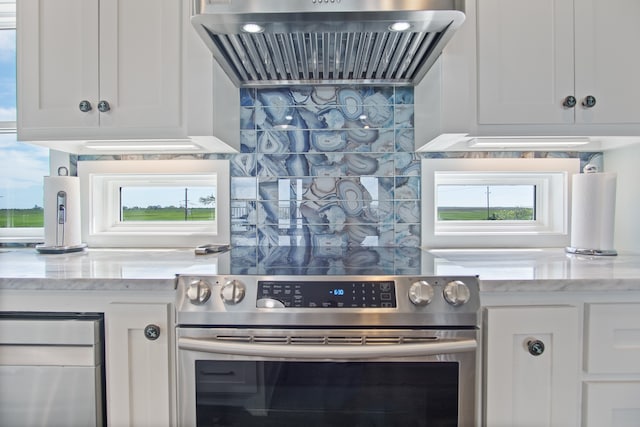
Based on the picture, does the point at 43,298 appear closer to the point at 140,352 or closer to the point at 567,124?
the point at 140,352

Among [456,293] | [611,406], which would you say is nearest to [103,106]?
[456,293]

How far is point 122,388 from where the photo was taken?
979 mm

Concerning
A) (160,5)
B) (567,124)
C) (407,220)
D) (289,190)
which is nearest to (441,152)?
(407,220)

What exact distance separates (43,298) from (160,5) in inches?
42.2

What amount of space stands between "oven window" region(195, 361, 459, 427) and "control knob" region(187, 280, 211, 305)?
0.62 ft

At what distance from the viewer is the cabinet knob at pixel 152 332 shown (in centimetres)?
97

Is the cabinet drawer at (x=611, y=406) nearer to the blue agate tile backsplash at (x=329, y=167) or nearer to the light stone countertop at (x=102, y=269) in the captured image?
the blue agate tile backsplash at (x=329, y=167)

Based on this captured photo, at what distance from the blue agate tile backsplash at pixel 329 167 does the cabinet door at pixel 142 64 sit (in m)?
0.40

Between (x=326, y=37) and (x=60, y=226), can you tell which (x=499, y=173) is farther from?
(x=60, y=226)

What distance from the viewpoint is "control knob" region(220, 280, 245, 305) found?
0.94 metres

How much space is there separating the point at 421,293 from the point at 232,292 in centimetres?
52

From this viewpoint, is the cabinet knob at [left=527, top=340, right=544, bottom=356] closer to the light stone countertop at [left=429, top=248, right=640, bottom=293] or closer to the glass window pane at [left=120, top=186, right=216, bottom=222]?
the light stone countertop at [left=429, top=248, right=640, bottom=293]

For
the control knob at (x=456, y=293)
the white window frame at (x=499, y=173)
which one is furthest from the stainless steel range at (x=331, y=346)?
the white window frame at (x=499, y=173)

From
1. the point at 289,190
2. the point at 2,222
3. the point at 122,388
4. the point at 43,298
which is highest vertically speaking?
the point at 289,190
